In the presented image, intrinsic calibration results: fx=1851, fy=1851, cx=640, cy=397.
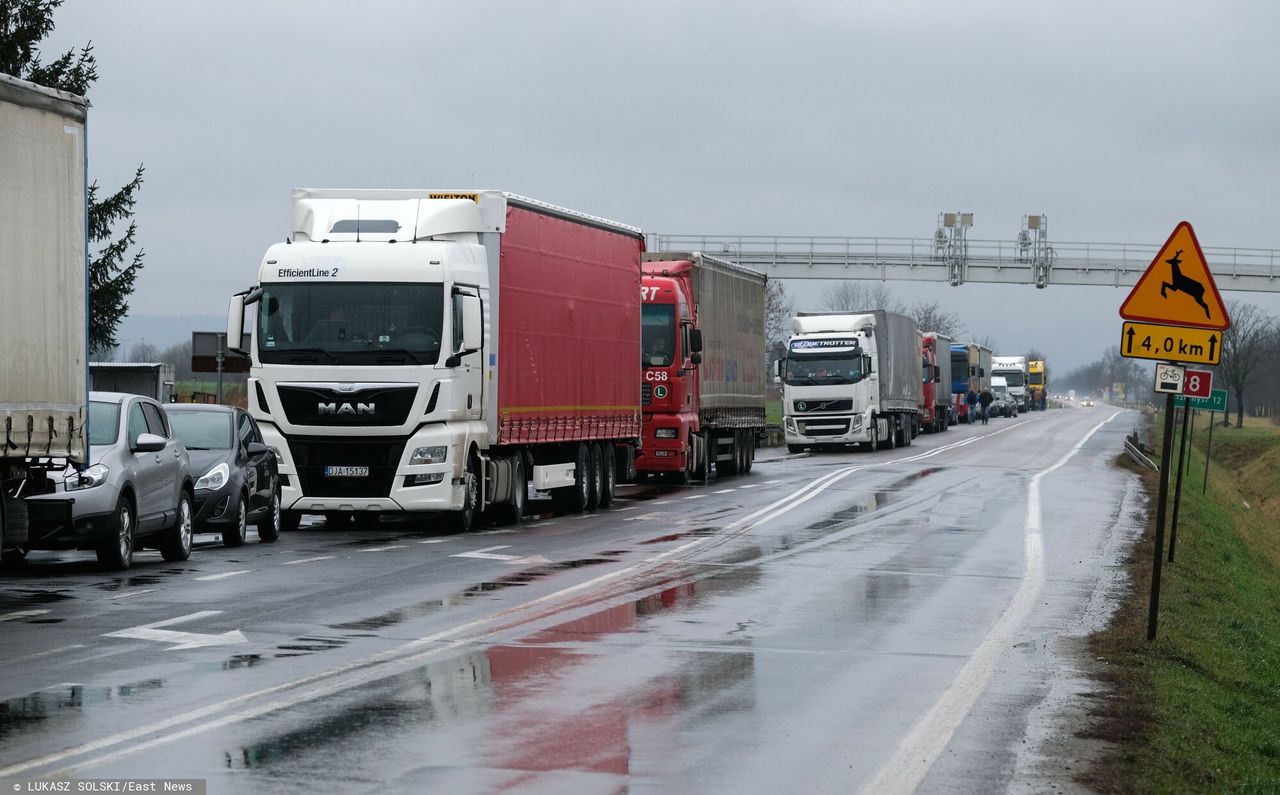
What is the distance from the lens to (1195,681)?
11.6m

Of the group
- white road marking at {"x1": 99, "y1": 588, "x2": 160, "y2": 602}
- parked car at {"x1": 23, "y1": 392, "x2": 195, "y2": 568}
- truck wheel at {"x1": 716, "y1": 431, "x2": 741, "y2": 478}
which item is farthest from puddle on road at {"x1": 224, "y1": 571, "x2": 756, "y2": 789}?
A: truck wheel at {"x1": 716, "y1": 431, "x2": 741, "y2": 478}

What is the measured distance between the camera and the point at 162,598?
1454 cm

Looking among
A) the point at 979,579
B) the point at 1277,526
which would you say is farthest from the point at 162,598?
the point at 1277,526

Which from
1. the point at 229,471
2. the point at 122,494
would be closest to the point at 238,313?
the point at 229,471

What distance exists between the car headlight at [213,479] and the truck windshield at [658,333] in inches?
532

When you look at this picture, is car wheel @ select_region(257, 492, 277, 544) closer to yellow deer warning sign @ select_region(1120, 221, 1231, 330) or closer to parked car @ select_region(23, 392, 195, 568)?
parked car @ select_region(23, 392, 195, 568)

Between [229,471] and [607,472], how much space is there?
9.30m

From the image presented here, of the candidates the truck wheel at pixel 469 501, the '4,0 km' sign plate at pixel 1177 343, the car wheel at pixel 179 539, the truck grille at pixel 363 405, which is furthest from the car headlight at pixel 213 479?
the '4,0 km' sign plate at pixel 1177 343

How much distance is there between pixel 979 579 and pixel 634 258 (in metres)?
13.1

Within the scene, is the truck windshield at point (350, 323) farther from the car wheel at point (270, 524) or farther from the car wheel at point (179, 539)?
the car wheel at point (179, 539)

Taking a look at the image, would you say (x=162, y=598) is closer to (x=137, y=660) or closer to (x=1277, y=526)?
(x=137, y=660)

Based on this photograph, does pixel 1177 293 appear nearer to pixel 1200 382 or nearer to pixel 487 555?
pixel 487 555

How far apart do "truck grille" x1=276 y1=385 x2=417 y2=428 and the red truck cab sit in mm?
11051

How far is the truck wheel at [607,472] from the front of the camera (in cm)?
2848
